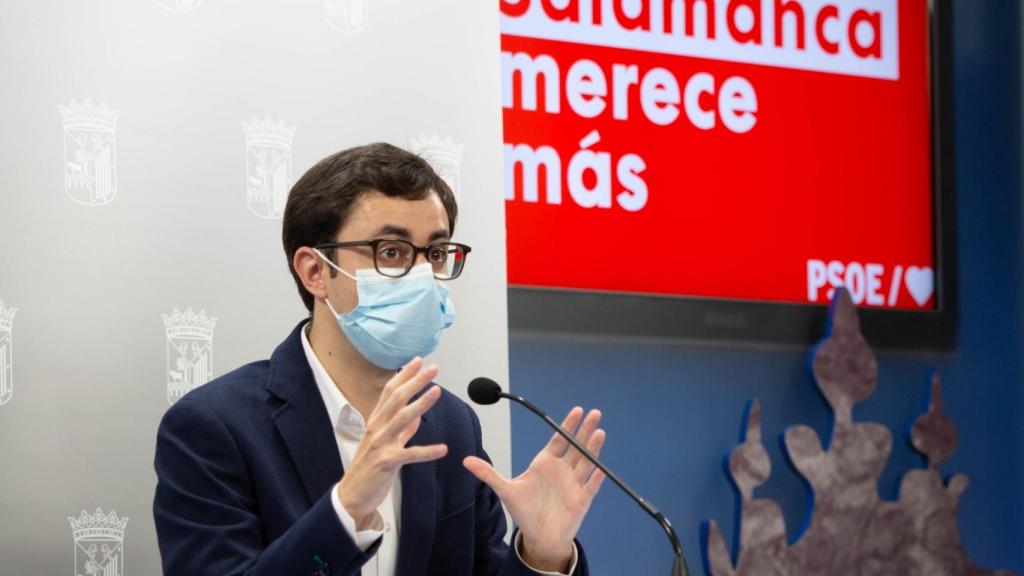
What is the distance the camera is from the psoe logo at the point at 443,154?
9.77 ft

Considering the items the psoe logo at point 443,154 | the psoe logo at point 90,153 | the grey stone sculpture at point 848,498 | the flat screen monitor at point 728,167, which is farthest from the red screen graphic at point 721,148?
the psoe logo at point 90,153

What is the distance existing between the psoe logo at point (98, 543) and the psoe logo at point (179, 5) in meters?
1.03

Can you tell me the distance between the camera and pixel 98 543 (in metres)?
2.53

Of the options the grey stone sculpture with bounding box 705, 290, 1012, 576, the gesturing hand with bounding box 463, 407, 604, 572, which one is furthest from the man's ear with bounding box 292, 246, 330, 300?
the grey stone sculpture with bounding box 705, 290, 1012, 576

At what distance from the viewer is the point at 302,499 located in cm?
236

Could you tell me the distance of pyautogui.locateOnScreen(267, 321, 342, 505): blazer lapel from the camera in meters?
2.38

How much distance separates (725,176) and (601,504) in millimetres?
1048

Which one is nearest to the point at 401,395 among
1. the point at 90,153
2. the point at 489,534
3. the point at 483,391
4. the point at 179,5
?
the point at 483,391

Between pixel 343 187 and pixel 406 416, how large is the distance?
0.63 metres

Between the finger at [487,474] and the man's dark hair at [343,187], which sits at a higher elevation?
the man's dark hair at [343,187]

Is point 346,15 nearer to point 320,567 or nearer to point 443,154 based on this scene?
point 443,154

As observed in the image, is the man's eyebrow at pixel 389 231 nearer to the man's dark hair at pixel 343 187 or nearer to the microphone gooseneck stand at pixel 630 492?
the man's dark hair at pixel 343 187

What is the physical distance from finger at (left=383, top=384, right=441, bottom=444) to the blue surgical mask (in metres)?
0.40

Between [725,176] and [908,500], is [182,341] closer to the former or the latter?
[725,176]
